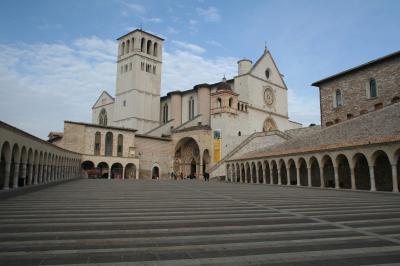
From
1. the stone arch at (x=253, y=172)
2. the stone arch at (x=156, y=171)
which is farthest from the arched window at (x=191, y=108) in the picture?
the stone arch at (x=253, y=172)

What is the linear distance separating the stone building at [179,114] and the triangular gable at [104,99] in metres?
0.21

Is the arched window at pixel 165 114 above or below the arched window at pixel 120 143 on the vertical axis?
above

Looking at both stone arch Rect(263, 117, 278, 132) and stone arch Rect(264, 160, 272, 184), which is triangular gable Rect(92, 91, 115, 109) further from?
stone arch Rect(264, 160, 272, 184)

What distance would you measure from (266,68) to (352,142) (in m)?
36.3

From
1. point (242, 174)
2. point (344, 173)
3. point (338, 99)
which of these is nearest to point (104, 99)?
point (242, 174)

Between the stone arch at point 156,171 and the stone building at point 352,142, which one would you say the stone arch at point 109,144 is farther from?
the stone building at point 352,142

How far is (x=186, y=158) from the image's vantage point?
5300 cm

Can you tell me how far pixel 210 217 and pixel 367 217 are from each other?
4.22 m

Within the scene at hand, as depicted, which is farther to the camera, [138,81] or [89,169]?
[138,81]

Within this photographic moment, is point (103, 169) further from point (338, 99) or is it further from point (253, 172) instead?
point (338, 99)

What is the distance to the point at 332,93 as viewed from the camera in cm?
3322

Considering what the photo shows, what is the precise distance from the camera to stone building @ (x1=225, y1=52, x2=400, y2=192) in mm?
19984

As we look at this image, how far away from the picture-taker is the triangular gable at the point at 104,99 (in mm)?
66094

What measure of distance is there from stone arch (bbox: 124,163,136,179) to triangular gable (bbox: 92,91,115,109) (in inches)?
875
